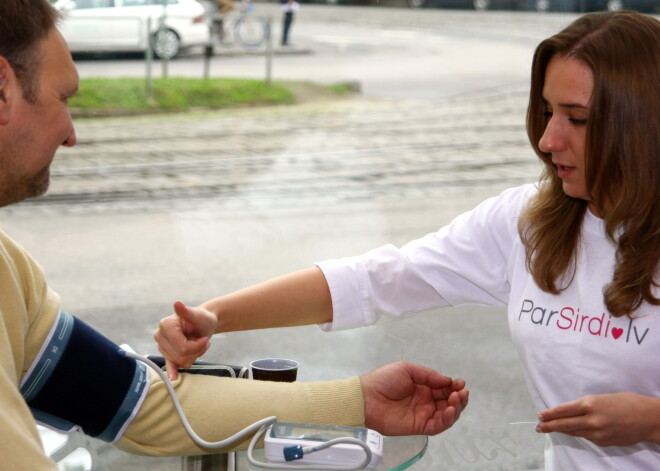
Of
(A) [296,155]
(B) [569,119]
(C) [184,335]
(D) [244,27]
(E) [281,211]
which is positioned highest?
(B) [569,119]

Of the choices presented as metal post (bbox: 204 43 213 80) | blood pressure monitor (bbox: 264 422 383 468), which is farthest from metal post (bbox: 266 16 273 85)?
blood pressure monitor (bbox: 264 422 383 468)

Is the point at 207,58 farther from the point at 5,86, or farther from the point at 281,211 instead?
the point at 5,86

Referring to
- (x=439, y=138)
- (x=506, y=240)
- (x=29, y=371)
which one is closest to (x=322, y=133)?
(x=439, y=138)

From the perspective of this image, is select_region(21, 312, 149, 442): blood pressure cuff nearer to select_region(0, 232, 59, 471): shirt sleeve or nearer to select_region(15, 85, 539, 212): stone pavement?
select_region(0, 232, 59, 471): shirt sleeve

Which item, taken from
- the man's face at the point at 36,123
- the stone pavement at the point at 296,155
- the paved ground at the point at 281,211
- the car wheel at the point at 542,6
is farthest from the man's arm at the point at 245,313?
the car wheel at the point at 542,6

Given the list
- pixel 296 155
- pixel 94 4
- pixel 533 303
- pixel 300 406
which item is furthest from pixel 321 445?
pixel 296 155

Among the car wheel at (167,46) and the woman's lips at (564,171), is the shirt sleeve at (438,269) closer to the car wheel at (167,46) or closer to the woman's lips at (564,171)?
the woman's lips at (564,171)

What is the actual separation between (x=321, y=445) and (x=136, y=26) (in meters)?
1.74

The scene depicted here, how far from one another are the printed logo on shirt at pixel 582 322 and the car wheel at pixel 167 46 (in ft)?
5.24

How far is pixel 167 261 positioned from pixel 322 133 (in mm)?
706

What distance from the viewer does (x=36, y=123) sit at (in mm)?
1056

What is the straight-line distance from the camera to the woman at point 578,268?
1282 mm

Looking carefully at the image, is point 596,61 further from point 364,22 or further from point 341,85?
point 341,85

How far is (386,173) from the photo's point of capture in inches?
144
